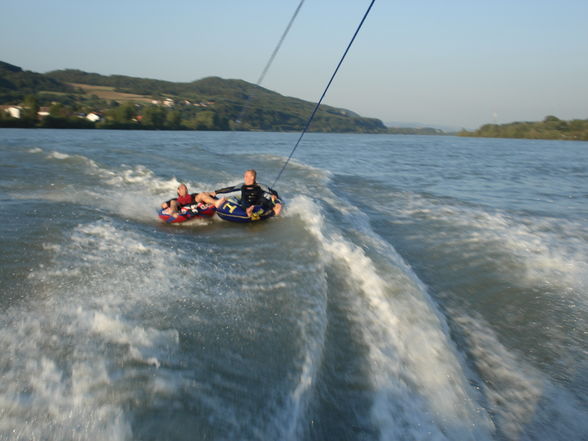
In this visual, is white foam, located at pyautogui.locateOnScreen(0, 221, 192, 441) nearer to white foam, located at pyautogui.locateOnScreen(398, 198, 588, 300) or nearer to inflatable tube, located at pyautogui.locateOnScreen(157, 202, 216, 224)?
inflatable tube, located at pyautogui.locateOnScreen(157, 202, 216, 224)

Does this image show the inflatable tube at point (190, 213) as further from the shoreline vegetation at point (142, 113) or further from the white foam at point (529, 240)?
the shoreline vegetation at point (142, 113)

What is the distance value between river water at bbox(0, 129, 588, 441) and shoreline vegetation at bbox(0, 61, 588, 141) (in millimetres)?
15937

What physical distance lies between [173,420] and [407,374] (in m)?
1.73

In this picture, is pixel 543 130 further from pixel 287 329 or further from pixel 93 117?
pixel 287 329

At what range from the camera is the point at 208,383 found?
2.65m

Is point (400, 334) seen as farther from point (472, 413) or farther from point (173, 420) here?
point (173, 420)

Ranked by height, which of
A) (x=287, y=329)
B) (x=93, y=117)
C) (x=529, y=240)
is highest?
(x=529, y=240)

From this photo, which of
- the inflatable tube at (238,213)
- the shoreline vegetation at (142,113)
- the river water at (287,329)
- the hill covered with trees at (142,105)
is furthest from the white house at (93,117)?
the inflatable tube at (238,213)

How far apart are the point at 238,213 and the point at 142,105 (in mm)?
74824

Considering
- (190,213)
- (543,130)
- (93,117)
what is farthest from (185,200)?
(543,130)

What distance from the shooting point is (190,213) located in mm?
7688

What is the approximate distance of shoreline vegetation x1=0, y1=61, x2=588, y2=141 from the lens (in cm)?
4841

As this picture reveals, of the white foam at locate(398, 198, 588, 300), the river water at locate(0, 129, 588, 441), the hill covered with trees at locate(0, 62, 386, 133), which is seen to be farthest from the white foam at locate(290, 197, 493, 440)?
the hill covered with trees at locate(0, 62, 386, 133)

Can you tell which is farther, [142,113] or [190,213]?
[142,113]
